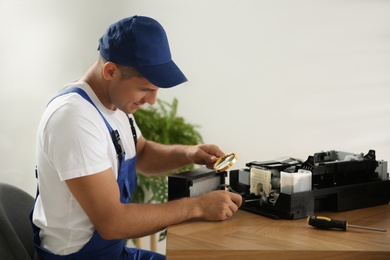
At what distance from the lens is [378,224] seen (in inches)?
78.3

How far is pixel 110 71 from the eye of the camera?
210 centimetres

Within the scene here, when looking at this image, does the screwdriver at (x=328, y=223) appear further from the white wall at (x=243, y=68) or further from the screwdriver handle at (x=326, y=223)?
the white wall at (x=243, y=68)

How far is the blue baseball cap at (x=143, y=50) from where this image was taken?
2043 mm

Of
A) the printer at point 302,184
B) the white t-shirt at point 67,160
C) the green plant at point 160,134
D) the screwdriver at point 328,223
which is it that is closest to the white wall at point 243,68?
the green plant at point 160,134

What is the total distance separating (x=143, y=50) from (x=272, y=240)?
2.80 feet

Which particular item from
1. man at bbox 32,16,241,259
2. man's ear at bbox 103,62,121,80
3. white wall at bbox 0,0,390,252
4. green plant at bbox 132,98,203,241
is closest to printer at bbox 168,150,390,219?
man at bbox 32,16,241,259

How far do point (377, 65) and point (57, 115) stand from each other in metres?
2.91

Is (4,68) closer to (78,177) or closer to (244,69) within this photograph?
(244,69)

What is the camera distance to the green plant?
3.98 metres

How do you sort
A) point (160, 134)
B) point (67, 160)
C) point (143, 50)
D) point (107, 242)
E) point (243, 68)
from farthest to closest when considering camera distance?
point (243, 68) < point (160, 134) < point (107, 242) < point (143, 50) < point (67, 160)

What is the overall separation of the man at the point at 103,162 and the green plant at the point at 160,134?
163 cm

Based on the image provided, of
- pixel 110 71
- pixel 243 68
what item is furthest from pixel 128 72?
pixel 243 68

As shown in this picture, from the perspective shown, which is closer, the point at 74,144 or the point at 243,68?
the point at 74,144

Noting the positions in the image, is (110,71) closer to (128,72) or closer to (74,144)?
(128,72)
